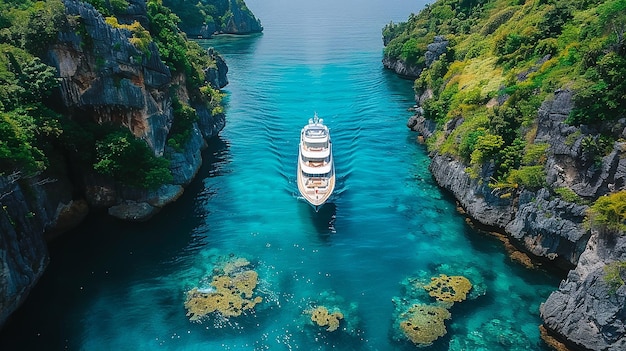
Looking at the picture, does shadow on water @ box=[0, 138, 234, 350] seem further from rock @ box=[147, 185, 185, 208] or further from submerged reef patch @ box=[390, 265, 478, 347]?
submerged reef patch @ box=[390, 265, 478, 347]

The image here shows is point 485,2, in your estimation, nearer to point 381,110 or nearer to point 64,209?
point 381,110

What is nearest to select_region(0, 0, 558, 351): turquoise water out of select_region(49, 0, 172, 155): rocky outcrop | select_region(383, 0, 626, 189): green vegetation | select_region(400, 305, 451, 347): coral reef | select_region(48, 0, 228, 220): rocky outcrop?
select_region(400, 305, 451, 347): coral reef

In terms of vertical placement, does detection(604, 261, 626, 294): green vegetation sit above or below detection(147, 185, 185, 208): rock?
above

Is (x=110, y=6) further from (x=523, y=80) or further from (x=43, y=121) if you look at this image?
(x=523, y=80)

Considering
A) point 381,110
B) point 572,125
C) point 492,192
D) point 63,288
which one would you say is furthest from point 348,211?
point 381,110

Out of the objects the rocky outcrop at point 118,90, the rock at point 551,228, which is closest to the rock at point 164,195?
the rocky outcrop at point 118,90

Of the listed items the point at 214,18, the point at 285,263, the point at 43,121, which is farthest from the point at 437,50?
the point at 214,18
